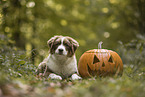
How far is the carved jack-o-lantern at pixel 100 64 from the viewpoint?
3.75 m

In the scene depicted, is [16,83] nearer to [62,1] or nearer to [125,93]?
[125,93]

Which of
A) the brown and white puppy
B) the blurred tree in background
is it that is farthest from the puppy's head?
the blurred tree in background

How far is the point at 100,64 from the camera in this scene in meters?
3.76

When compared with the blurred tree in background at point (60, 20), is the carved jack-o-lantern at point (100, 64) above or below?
below

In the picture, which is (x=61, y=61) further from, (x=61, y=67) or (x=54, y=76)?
(x=54, y=76)

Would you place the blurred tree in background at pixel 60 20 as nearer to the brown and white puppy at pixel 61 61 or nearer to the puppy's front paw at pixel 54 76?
the brown and white puppy at pixel 61 61

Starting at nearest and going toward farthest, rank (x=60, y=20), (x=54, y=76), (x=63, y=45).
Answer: (x=54, y=76)
(x=63, y=45)
(x=60, y=20)

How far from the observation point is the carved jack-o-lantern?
375 cm

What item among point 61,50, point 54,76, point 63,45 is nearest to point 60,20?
point 63,45

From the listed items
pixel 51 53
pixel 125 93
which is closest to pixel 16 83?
pixel 125 93

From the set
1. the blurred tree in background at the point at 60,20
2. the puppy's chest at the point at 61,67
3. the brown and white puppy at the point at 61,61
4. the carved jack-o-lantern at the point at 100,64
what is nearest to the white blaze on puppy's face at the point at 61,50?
the brown and white puppy at the point at 61,61

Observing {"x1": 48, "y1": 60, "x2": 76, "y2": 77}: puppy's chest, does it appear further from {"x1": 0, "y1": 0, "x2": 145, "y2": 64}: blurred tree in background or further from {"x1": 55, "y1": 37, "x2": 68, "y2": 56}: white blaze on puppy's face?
{"x1": 0, "y1": 0, "x2": 145, "y2": 64}: blurred tree in background

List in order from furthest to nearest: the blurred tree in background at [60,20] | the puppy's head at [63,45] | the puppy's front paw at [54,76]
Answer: the blurred tree in background at [60,20]
the puppy's head at [63,45]
the puppy's front paw at [54,76]

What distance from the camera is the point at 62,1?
9.78 meters
